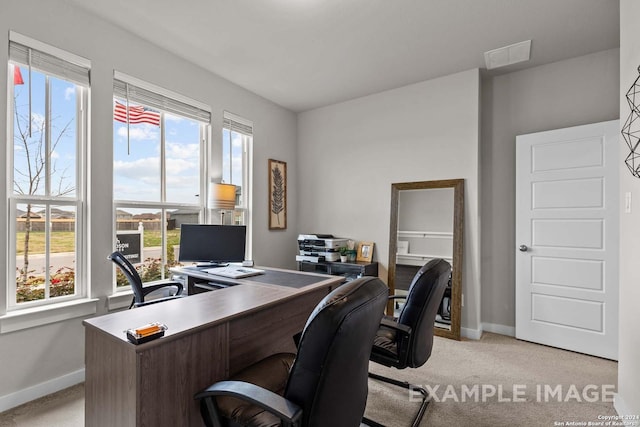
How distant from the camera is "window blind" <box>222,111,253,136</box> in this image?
371cm

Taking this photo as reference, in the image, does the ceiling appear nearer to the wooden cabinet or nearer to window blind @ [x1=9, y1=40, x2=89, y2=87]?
window blind @ [x1=9, y1=40, x2=89, y2=87]

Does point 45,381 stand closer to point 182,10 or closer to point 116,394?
point 116,394

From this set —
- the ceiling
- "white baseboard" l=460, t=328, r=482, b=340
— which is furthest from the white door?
the ceiling

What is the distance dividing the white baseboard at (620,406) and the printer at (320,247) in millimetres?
2655

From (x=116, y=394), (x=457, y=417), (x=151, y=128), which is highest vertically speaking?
(x=151, y=128)

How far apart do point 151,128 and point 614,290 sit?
454 centimetres

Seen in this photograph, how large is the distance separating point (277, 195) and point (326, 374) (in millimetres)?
3541

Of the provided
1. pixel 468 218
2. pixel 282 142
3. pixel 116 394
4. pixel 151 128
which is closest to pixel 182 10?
pixel 151 128

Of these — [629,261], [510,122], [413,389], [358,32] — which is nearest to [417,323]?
[413,389]

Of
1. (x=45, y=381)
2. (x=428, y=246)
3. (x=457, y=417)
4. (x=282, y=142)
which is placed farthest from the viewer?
(x=282, y=142)

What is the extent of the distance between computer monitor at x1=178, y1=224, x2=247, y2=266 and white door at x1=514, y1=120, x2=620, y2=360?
2913 mm

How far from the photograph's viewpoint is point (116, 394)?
128 centimetres

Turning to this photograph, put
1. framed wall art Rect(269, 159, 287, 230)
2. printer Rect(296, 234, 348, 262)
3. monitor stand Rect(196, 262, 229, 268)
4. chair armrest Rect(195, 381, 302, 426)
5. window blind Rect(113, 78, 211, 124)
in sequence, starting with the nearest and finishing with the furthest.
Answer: chair armrest Rect(195, 381, 302, 426), window blind Rect(113, 78, 211, 124), monitor stand Rect(196, 262, 229, 268), printer Rect(296, 234, 348, 262), framed wall art Rect(269, 159, 287, 230)

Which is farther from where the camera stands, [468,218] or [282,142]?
[282,142]
